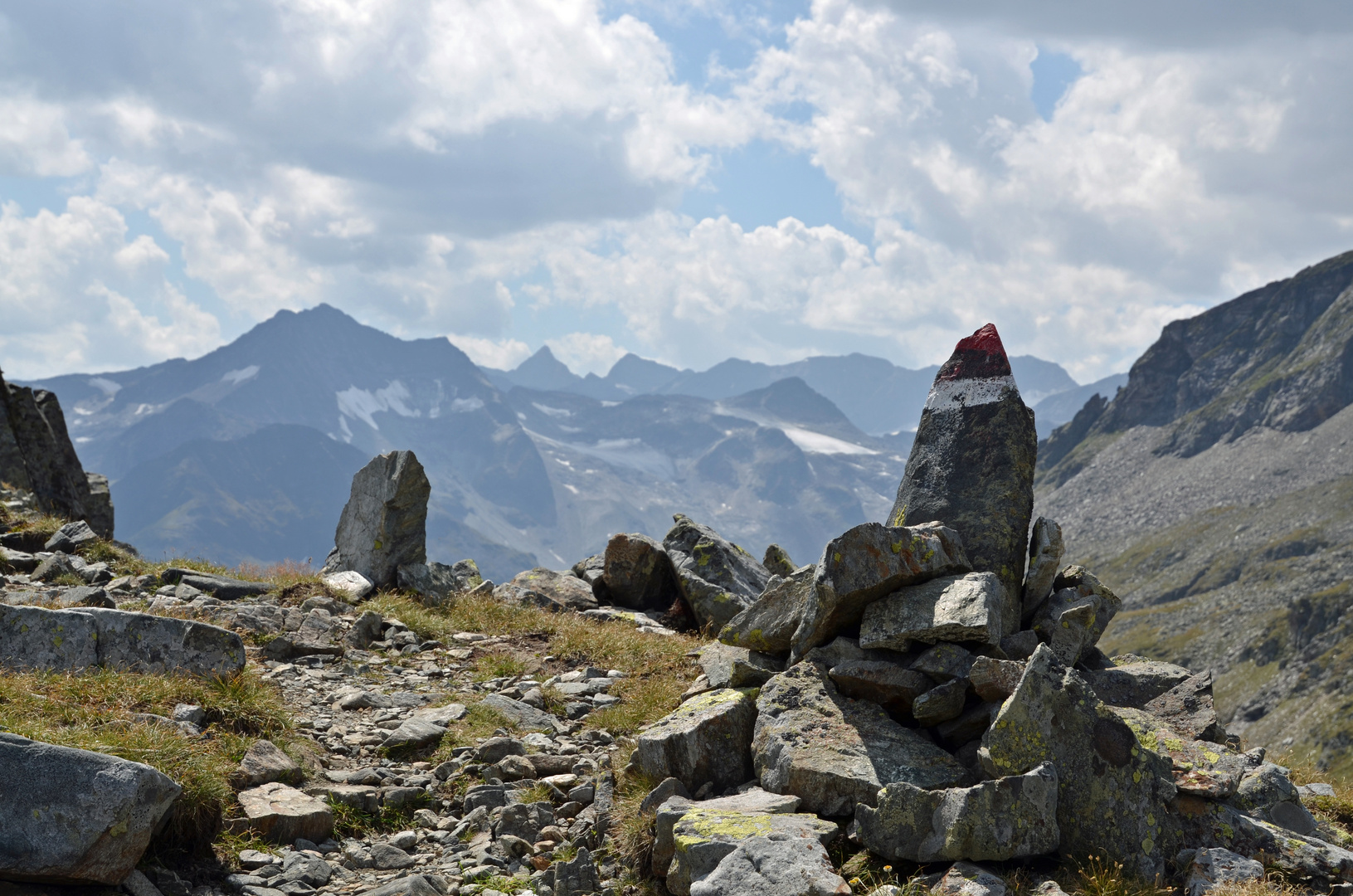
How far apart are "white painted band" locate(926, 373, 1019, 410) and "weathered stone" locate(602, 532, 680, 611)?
1045 cm

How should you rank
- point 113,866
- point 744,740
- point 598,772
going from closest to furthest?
point 113,866 < point 744,740 < point 598,772

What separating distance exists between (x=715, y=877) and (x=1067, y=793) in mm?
3592

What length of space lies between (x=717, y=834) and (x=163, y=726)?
6.52 metres

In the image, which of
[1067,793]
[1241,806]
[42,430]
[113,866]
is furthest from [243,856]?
[42,430]

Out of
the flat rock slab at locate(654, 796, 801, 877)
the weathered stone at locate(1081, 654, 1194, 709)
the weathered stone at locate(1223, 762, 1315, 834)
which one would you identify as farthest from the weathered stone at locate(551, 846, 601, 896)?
the weathered stone at locate(1081, 654, 1194, 709)

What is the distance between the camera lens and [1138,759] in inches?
349

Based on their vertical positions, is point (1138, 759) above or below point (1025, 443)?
below

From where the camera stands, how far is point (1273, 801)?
1014 centimetres

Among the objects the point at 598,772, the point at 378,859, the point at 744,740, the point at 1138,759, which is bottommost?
the point at 378,859

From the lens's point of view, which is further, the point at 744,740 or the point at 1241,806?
the point at 744,740

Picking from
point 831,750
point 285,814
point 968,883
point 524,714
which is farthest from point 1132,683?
point 285,814

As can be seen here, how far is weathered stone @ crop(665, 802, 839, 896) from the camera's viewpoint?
8.49m

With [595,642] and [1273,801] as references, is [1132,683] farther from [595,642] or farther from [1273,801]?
[595,642]

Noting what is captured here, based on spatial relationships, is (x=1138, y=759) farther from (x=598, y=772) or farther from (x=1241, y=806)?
(x=598, y=772)
